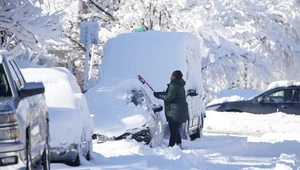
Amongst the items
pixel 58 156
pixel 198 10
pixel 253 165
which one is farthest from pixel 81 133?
pixel 198 10

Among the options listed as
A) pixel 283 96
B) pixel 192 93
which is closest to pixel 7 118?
pixel 192 93

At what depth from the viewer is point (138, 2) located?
1126 inches

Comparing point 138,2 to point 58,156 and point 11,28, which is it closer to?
point 11,28

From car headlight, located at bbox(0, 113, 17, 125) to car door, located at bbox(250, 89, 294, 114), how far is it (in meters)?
18.5

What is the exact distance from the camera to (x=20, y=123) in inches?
262

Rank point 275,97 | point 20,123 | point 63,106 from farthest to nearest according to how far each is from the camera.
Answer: point 275,97 < point 63,106 < point 20,123

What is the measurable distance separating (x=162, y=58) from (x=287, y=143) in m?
3.44

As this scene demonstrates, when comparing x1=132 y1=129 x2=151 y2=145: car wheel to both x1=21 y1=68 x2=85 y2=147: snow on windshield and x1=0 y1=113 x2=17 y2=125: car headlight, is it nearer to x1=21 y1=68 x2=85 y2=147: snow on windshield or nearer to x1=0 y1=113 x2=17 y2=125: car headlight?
x1=21 y1=68 x2=85 y2=147: snow on windshield

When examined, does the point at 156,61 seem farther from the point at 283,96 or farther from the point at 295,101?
the point at 295,101

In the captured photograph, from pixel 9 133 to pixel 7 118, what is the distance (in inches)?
5.2

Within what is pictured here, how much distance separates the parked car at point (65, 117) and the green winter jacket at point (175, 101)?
2.91 metres

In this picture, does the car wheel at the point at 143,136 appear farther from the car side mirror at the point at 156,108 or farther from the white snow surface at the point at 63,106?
the white snow surface at the point at 63,106

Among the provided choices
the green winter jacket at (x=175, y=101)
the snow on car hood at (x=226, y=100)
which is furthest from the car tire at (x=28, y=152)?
the snow on car hood at (x=226, y=100)

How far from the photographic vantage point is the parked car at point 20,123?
6453mm
